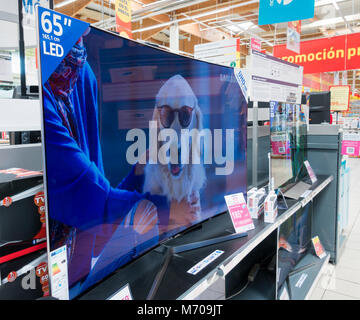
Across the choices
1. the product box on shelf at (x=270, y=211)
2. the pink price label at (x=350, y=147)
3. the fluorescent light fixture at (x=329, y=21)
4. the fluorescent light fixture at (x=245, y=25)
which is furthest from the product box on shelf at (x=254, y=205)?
the fluorescent light fixture at (x=245, y=25)

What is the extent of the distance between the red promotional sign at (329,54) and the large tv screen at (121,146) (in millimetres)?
5263

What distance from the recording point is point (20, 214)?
879mm

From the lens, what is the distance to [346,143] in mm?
3111

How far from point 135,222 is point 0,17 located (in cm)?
135

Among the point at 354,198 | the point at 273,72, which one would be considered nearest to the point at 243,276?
the point at 273,72

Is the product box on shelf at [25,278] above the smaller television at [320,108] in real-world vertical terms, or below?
below

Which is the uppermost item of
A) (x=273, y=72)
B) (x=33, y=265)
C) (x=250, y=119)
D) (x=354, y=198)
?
(x=273, y=72)

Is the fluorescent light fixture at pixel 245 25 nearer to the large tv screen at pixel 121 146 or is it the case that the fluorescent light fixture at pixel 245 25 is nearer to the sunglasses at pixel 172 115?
the large tv screen at pixel 121 146

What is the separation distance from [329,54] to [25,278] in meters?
6.61

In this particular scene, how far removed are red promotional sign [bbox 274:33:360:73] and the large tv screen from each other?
526cm

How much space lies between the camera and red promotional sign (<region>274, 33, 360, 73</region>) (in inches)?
225

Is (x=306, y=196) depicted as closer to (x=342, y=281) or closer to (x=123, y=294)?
(x=342, y=281)

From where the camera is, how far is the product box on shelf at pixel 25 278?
0.85 m

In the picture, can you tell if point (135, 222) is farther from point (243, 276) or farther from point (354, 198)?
point (354, 198)
